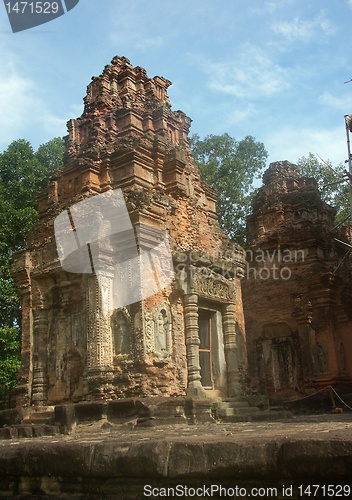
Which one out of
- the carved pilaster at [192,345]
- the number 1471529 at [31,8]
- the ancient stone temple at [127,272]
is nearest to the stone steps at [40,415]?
the ancient stone temple at [127,272]

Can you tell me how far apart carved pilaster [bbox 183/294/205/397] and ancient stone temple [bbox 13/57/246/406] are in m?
0.02

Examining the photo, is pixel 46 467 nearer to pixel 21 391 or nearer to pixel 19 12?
pixel 19 12

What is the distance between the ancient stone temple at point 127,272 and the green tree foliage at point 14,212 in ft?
17.4

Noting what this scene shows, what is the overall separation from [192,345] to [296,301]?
615 cm

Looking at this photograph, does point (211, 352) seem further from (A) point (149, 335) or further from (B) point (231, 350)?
(A) point (149, 335)

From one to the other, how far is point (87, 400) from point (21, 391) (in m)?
1.96

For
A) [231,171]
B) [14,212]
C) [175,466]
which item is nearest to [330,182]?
[231,171]

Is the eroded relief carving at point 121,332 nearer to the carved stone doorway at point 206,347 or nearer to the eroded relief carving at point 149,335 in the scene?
the eroded relief carving at point 149,335

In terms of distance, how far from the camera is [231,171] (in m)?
21.8

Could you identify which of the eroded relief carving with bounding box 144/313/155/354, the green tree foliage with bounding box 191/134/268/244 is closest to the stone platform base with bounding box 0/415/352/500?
the eroded relief carving with bounding box 144/313/155/354

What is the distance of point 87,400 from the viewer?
27.3ft

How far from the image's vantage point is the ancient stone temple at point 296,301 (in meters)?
13.8

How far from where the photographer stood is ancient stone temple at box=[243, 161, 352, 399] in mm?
13766

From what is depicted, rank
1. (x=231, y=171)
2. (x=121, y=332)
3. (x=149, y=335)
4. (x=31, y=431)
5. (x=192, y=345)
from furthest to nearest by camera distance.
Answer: (x=231, y=171), (x=192, y=345), (x=121, y=332), (x=149, y=335), (x=31, y=431)
